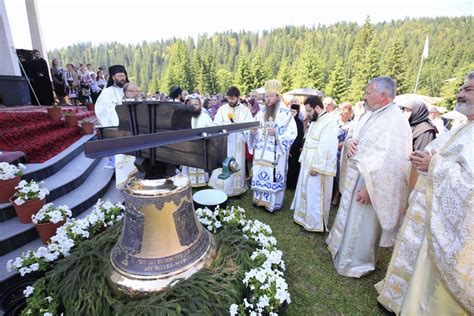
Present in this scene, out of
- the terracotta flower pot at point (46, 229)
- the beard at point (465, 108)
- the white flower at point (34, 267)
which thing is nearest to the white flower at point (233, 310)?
the white flower at point (34, 267)

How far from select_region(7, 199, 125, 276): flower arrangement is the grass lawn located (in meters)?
2.51

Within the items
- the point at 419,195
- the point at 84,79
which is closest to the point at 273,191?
the point at 419,195

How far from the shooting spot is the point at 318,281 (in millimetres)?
3564

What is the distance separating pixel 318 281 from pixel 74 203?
400 centimetres

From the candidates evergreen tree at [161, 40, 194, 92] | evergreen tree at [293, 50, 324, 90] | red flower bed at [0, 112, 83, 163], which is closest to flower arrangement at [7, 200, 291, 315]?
red flower bed at [0, 112, 83, 163]

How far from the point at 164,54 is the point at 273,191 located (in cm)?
13797

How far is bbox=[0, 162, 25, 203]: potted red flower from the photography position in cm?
354

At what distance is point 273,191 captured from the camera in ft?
18.0

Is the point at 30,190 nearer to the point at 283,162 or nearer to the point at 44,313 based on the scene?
the point at 44,313

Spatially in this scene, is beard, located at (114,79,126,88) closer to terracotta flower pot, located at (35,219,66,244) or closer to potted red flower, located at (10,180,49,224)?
potted red flower, located at (10,180,49,224)

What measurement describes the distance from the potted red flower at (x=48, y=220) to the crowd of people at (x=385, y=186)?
2.16 meters

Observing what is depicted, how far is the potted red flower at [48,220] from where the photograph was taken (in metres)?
3.26

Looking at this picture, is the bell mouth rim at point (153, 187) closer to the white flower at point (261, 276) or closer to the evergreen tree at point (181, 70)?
the white flower at point (261, 276)

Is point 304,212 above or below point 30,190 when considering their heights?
below
